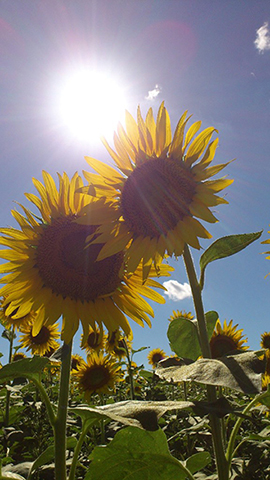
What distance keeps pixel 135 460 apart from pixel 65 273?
4.29ft

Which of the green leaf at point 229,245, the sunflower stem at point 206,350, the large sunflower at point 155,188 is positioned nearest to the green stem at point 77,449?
the sunflower stem at point 206,350

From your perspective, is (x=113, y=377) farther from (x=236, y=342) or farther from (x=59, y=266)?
(x=59, y=266)

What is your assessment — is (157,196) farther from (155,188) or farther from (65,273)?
(65,273)

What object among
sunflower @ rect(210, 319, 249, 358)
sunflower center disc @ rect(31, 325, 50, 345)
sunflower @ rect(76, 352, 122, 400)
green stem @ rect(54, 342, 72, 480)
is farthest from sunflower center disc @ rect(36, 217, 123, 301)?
sunflower center disc @ rect(31, 325, 50, 345)

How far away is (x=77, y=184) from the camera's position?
242 centimetres

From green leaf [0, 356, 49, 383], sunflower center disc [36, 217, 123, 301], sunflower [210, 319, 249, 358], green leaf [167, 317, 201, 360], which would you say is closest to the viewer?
green leaf [0, 356, 49, 383]

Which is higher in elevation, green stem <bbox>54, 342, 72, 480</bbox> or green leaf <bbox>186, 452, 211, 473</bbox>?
green stem <bbox>54, 342, 72, 480</bbox>

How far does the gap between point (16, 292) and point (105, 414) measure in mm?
1504

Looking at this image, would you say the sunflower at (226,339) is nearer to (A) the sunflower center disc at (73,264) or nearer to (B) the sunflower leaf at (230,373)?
(A) the sunflower center disc at (73,264)

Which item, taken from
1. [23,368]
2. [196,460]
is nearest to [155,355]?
[196,460]

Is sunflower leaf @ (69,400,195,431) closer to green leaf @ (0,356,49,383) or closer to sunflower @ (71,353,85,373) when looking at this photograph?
green leaf @ (0,356,49,383)

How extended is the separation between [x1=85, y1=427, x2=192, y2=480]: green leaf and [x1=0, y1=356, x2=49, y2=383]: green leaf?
45 cm

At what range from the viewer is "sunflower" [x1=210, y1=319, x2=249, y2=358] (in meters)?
4.87

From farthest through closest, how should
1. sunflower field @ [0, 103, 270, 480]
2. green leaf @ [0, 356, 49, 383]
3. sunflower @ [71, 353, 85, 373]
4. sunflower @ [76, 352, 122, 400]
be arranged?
sunflower @ [71, 353, 85, 373] → sunflower @ [76, 352, 122, 400] → green leaf @ [0, 356, 49, 383] → sunflower field @ [0, 103, 270, 480]
